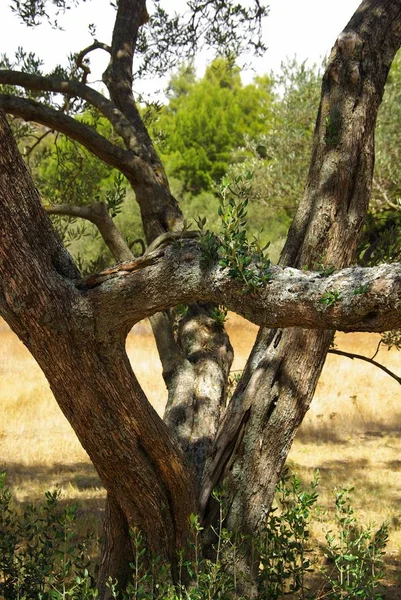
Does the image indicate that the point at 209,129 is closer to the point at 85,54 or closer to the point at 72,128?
the point at 85,54

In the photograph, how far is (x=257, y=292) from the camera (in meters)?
3.32

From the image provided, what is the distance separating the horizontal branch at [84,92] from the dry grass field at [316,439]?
3.79 metres

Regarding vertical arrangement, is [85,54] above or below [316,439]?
above

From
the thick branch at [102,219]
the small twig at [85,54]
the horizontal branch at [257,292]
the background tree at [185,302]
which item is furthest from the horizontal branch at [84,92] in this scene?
the horizontal branch at [257,292]

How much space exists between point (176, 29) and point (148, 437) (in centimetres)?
625

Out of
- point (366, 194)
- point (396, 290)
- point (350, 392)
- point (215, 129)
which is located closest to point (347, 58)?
point (366, 194)

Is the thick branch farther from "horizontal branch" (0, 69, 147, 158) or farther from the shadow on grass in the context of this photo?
the shadow on grass

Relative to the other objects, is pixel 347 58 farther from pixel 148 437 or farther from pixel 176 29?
pixel 176 29

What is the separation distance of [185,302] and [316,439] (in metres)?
9.97

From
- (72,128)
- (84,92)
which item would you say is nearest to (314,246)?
(72,128)

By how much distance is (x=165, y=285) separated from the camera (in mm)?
3586

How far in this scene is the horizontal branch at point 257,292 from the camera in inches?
118

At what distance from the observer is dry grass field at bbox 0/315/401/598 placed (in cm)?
962

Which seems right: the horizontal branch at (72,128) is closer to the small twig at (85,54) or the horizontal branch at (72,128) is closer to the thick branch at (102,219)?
the thick branch at (102,219)
